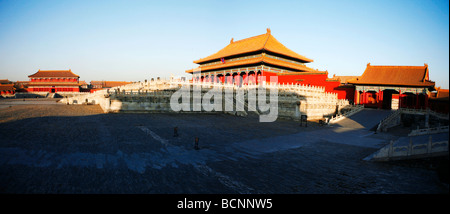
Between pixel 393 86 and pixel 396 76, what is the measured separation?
4.91ft

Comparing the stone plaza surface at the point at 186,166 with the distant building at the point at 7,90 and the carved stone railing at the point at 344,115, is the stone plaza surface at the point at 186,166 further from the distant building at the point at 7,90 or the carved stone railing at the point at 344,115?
the distant building at the point at 7,90

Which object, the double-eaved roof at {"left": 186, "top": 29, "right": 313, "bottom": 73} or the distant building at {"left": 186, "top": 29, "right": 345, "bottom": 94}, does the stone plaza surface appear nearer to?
the distant building at {"left": 186, "top": 29, "right": 345, "bottom": 94}

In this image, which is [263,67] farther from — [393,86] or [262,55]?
[393,86]

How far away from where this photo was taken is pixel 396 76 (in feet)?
83.7

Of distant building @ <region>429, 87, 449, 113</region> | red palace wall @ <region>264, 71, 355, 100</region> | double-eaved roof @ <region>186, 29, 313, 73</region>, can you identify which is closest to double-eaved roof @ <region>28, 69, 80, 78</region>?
double-eaved roof @ <region>186, 29, 313, 73</region>

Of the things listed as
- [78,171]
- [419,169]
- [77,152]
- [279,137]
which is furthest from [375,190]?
[77,152]

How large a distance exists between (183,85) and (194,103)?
219cm

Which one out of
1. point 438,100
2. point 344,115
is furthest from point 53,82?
point 438,100

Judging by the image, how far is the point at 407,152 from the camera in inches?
314

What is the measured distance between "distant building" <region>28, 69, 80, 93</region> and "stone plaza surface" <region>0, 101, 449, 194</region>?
50.9m

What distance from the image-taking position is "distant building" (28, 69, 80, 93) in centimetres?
5338

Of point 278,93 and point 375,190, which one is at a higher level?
point 278,93

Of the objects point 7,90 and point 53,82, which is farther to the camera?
point 53,82
